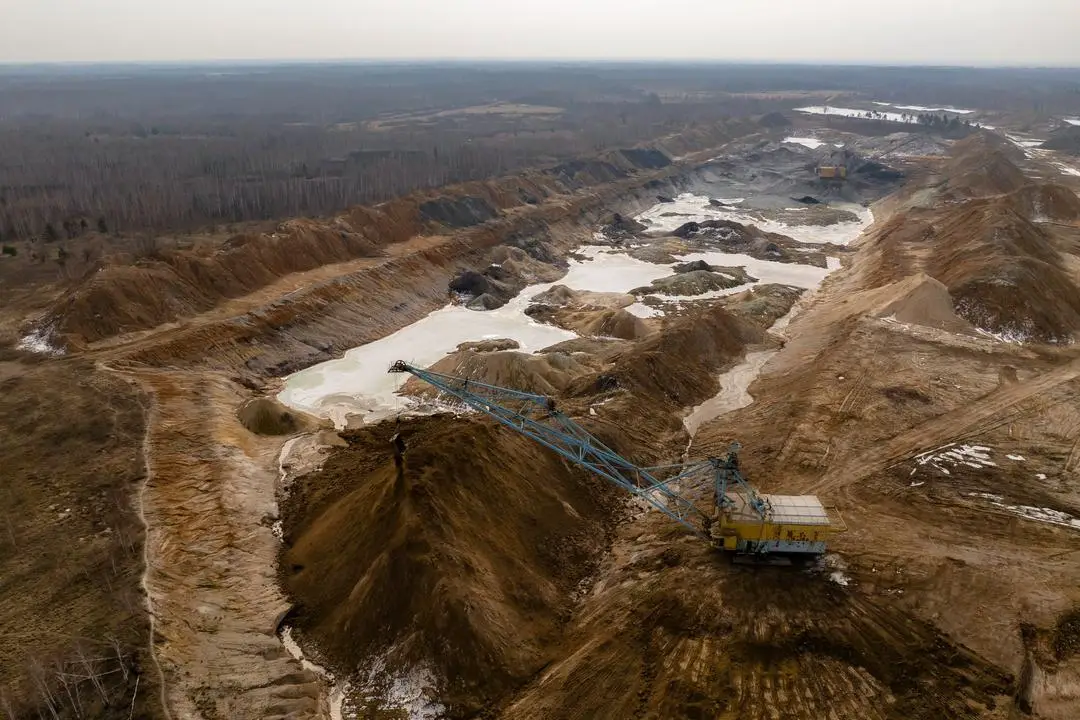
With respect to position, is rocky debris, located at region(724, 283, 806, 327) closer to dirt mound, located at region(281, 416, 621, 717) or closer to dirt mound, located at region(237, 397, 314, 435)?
dirt mound, located at region(281, 416, 621, 717)

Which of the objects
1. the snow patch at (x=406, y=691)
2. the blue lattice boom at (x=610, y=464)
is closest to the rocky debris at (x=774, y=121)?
the blue lattice boom at (x=610, y=464)

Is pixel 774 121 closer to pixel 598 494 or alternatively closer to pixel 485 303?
pixel 485 303

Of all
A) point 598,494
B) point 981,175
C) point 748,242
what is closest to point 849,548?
point 598,494

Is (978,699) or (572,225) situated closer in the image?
(978,699)

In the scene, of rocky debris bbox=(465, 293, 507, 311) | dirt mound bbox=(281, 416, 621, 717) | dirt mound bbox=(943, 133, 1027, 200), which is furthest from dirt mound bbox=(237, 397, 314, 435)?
dirt mound bbox=(943, 133, 1027, 200)

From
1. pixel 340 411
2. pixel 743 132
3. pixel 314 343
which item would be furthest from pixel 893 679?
pixel 743 132

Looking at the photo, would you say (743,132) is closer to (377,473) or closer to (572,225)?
(572,225)

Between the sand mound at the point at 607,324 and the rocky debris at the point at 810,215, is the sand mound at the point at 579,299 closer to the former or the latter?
the sand mound at the point at 607,324
